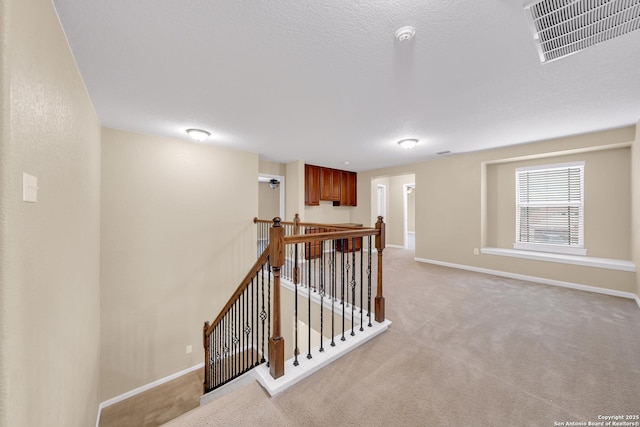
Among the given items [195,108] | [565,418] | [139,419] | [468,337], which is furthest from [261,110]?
[139,419]

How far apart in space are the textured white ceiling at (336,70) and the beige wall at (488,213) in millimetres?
541

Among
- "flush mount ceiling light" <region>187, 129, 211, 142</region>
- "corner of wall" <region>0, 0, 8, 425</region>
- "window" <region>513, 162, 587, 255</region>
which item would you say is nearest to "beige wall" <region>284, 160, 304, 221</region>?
"flush mount ceiling light" <region>187, 129, 211, 142</region>

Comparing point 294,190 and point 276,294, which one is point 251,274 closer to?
point 276,294

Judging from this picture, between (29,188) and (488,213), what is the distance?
593 centimetres

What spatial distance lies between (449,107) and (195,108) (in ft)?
9.06

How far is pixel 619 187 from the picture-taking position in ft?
11.1

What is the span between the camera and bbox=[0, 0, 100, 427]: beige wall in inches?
32.4

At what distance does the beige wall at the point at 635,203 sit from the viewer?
2871 millimetres

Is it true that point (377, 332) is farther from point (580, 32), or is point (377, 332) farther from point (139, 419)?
point (139, 419)

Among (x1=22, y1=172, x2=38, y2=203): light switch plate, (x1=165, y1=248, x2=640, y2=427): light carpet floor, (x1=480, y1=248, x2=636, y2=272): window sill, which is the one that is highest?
(x1=22, y1=172, x2=38, y2=203): light switch plate

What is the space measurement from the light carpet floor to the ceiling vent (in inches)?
89.8

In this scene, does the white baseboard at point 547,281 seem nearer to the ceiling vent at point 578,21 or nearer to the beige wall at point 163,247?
the ceiling vent at point 578,21

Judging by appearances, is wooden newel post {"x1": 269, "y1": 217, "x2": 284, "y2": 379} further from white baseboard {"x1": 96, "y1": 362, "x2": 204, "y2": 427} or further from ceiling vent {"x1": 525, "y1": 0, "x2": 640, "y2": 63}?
white baseboard {"x1": 96, "y1": 362, "x2": 204, "y2": 427}

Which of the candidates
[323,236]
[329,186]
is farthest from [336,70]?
[329,186]
